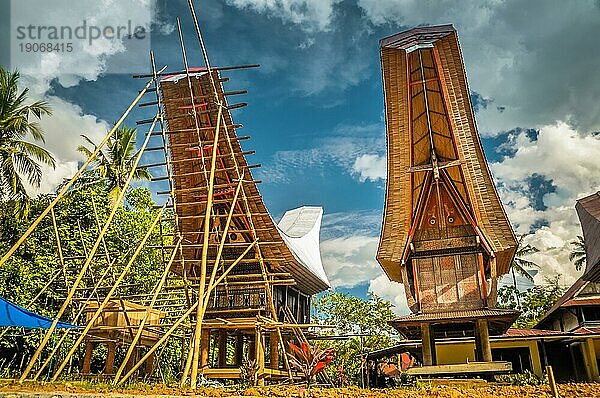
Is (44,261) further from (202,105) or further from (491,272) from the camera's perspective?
(491,272)

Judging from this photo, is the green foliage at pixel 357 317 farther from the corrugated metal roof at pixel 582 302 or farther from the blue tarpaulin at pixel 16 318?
the blue tarpaulin at pixel 16 318

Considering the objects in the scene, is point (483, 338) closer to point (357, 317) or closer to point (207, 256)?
point (207, 256)

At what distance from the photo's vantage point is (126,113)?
10.6 meters

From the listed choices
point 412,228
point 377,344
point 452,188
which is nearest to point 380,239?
point 412,228

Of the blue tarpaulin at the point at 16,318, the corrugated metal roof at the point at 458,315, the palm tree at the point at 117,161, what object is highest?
the palm tree at the point at 117,161

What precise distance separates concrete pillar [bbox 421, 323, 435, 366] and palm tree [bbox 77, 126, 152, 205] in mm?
14289

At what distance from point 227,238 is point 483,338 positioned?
7509mm

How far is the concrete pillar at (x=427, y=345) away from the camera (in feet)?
38.2

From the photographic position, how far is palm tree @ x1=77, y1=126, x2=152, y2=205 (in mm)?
22406

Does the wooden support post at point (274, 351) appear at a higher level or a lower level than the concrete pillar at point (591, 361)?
higher

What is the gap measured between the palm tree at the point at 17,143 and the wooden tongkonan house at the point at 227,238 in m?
5.80

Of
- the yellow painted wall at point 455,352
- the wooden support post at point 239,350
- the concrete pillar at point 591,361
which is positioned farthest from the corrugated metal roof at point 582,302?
the wooden support post at point 239,350

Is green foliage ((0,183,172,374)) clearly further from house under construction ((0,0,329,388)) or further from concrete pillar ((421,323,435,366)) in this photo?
concrete pillar ((421,323,435,366))

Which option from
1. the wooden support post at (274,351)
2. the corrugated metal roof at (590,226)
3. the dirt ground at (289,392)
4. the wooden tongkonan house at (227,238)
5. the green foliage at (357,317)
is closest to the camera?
the dirt ground at (289,392)
